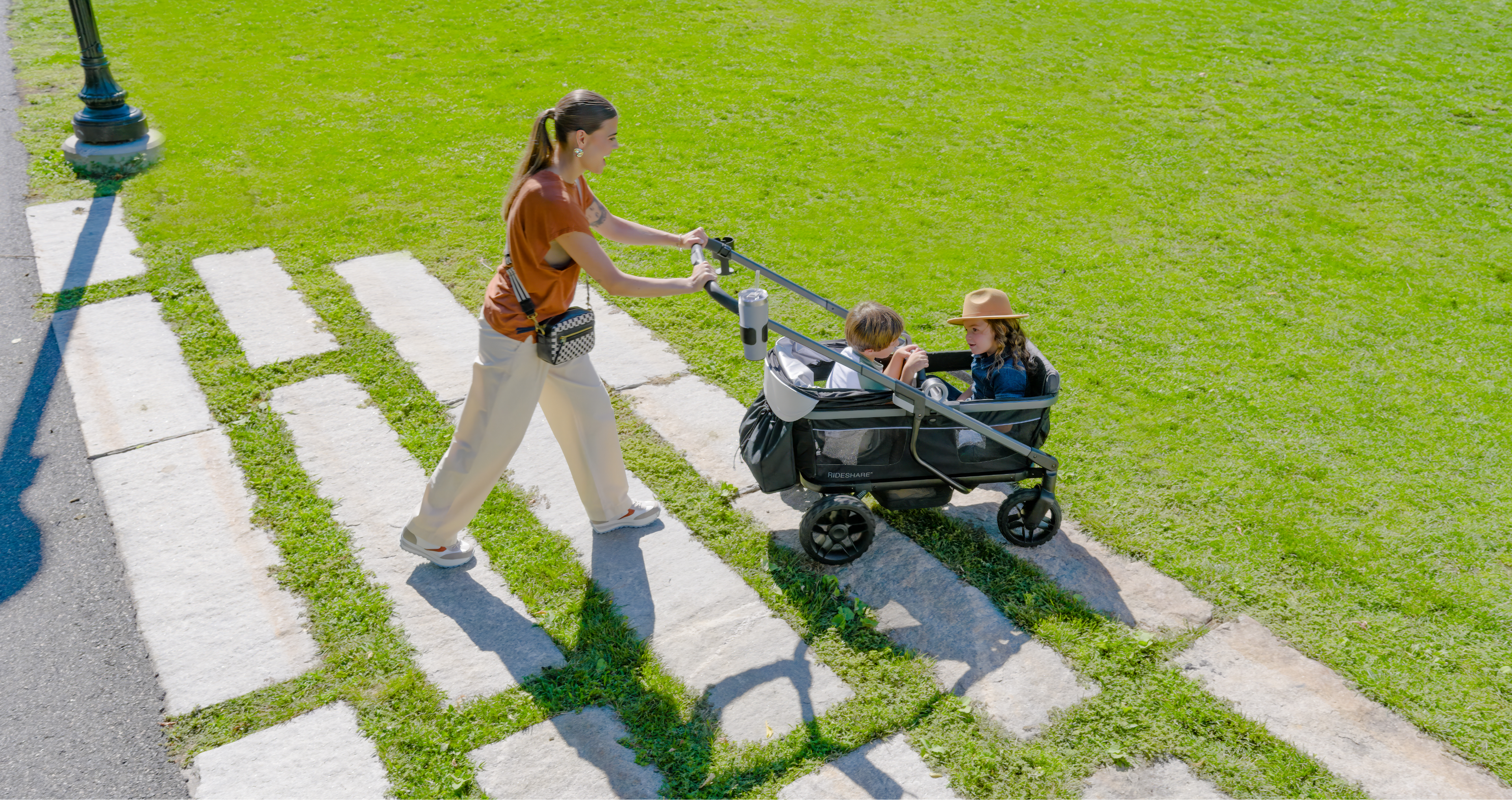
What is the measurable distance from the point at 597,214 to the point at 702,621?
65.7 inches

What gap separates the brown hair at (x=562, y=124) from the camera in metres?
3.68

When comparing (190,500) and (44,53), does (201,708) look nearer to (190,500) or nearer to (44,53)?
(190,500)

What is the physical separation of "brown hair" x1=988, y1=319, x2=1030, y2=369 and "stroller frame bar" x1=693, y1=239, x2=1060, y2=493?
34 cm

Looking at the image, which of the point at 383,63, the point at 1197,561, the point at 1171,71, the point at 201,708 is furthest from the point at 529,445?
the point at 1171,71

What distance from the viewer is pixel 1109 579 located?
4465 mm

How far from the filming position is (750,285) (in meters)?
7.08

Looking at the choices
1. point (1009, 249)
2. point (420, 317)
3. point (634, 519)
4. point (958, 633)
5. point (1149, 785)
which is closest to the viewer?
point (1149, 785)

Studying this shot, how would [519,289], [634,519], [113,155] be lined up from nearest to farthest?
[519,289]
[634,519]
[113,155]

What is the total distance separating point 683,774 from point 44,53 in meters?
11.4

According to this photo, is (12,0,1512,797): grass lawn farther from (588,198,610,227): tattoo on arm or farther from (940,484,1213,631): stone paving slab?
(588,198,610,227): tattoo on arm

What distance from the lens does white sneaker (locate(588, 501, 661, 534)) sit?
466cm

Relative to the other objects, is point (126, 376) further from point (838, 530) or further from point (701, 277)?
point (838, 530)

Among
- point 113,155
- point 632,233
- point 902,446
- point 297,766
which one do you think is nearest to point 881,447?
point 902,446

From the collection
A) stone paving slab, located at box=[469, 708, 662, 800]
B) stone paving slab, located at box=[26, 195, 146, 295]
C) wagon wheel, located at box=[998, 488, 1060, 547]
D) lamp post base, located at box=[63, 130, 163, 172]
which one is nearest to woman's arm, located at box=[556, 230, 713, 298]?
stone paving slab, located at box=[469, 708, 662, 800]
